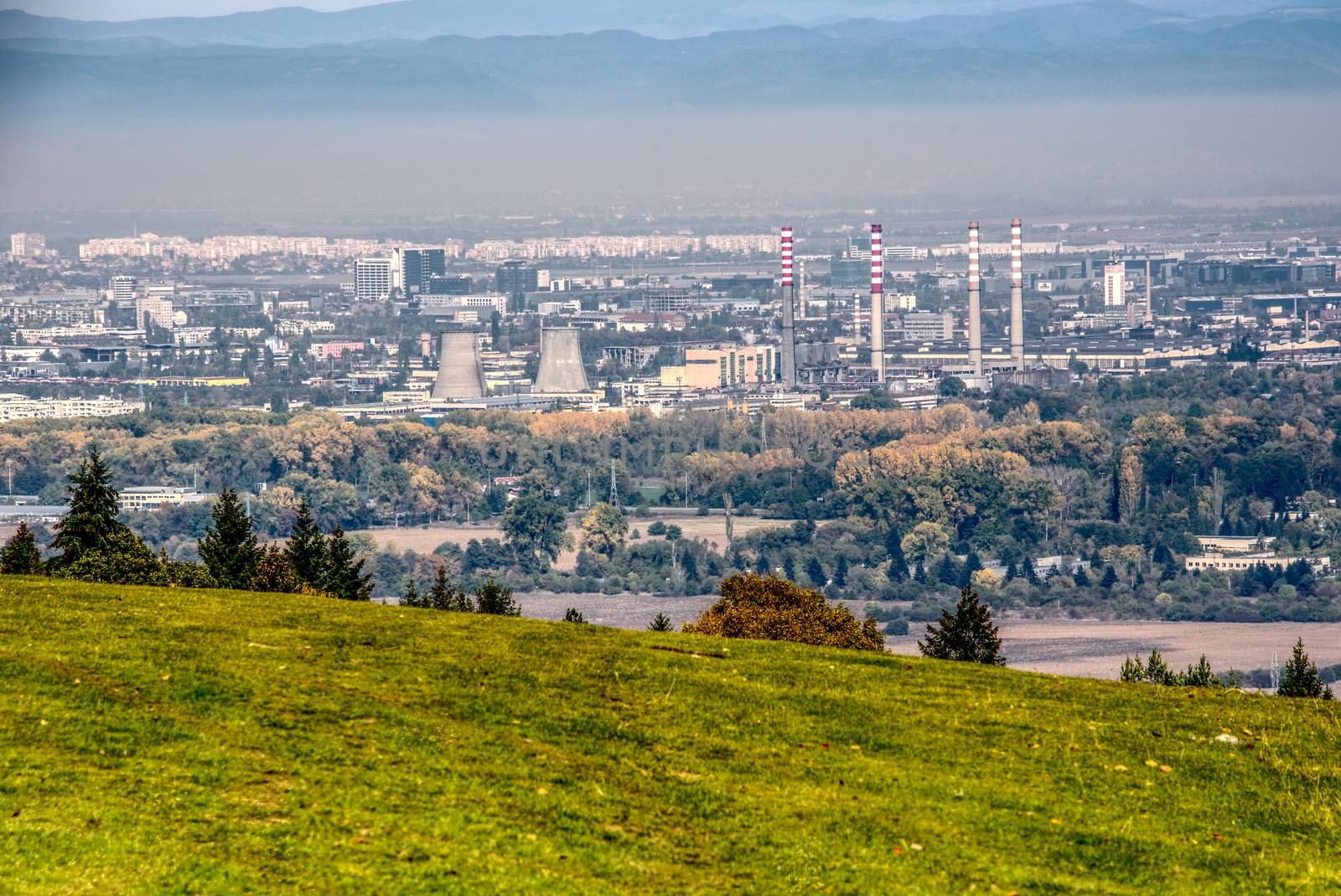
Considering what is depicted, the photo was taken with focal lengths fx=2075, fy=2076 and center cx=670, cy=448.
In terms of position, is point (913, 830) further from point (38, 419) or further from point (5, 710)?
point (38, 419)

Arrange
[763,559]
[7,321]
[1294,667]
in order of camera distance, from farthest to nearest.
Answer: [7,321] → [763,559] → [1294,667]

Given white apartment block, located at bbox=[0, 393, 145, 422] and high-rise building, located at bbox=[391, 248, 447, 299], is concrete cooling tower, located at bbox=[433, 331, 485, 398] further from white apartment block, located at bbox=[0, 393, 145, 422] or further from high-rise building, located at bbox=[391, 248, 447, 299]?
high-rise building, located at bbox=[391, 248, 447, 299]

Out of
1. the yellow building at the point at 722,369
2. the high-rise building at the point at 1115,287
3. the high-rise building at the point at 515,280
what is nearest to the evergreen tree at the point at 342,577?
the yellow building at the point at 722,369

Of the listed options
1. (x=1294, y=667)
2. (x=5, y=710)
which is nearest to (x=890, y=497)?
(x=1294, y=667)

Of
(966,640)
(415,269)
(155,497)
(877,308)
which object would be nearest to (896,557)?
(155,497)

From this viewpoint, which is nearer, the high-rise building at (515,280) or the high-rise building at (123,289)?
the high-rise building at (123,289)

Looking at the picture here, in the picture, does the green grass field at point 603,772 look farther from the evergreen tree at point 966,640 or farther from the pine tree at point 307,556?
the pine tree at point 307,556
